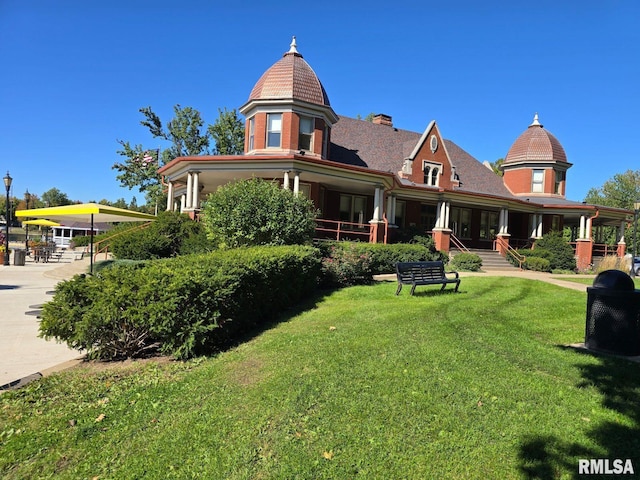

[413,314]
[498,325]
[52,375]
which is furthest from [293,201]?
[52,375]

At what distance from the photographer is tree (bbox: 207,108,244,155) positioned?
4428cm

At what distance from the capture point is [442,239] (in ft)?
77.7

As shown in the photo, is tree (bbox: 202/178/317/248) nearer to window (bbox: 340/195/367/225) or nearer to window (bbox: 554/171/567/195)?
window (bbox: 340/195/367/225)

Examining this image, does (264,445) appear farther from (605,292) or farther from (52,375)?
(605,292)

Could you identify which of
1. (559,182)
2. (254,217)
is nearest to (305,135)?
(254,217)

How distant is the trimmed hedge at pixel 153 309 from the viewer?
19.3 ft

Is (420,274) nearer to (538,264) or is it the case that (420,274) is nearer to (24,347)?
(24,347)

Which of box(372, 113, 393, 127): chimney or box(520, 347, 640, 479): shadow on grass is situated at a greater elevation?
box(372, 113, 393, 127): chimney

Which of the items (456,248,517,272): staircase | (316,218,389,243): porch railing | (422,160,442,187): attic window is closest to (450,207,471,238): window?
(422,160,442,187): attic window

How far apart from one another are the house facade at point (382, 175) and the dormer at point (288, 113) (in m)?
0.05

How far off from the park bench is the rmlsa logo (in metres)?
6.71

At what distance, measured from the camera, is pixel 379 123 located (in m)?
30.3

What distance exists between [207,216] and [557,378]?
11.1m

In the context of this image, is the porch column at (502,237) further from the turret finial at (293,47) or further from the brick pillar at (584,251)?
the turret finial at (293,47)
